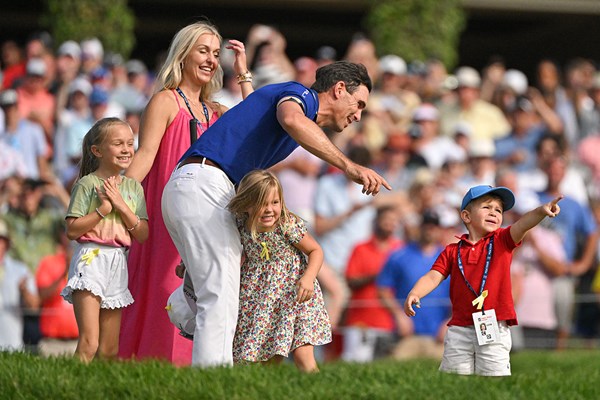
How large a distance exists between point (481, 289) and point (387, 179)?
6.74 metres

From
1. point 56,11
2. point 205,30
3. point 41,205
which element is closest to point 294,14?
point 56,11

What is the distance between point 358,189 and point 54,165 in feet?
10.1

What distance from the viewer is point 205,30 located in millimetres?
7871

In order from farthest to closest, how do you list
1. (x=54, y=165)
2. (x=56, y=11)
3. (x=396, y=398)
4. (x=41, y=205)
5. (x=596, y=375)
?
(x=56, y=11), (x=54, y=165), (x=41, y=205), (x=596, y=375), (x=396, y=398)

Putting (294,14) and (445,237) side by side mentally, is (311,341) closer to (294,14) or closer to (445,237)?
(445,237)

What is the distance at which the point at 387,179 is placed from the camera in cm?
1388

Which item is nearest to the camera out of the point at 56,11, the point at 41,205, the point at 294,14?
the point at 41,205

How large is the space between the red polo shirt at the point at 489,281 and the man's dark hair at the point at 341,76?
112 cm

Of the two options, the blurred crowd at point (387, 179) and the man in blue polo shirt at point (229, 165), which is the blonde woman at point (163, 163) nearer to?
the man in blue polo shirt at point (229, 165)

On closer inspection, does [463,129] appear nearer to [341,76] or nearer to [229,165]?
[341,76]

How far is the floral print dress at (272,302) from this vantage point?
23.2ft

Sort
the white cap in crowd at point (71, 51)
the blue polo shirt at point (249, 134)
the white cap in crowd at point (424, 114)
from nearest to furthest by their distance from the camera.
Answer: the blue polo shirt at point (249, 134) < the white cap in crowd at point (71, 51) < the white cap in crowd at point (424, 114)

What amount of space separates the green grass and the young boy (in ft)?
1.06

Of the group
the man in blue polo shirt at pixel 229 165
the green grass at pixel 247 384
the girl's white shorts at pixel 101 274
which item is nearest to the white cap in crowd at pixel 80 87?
the girl's white shorts at pixel 101 274
